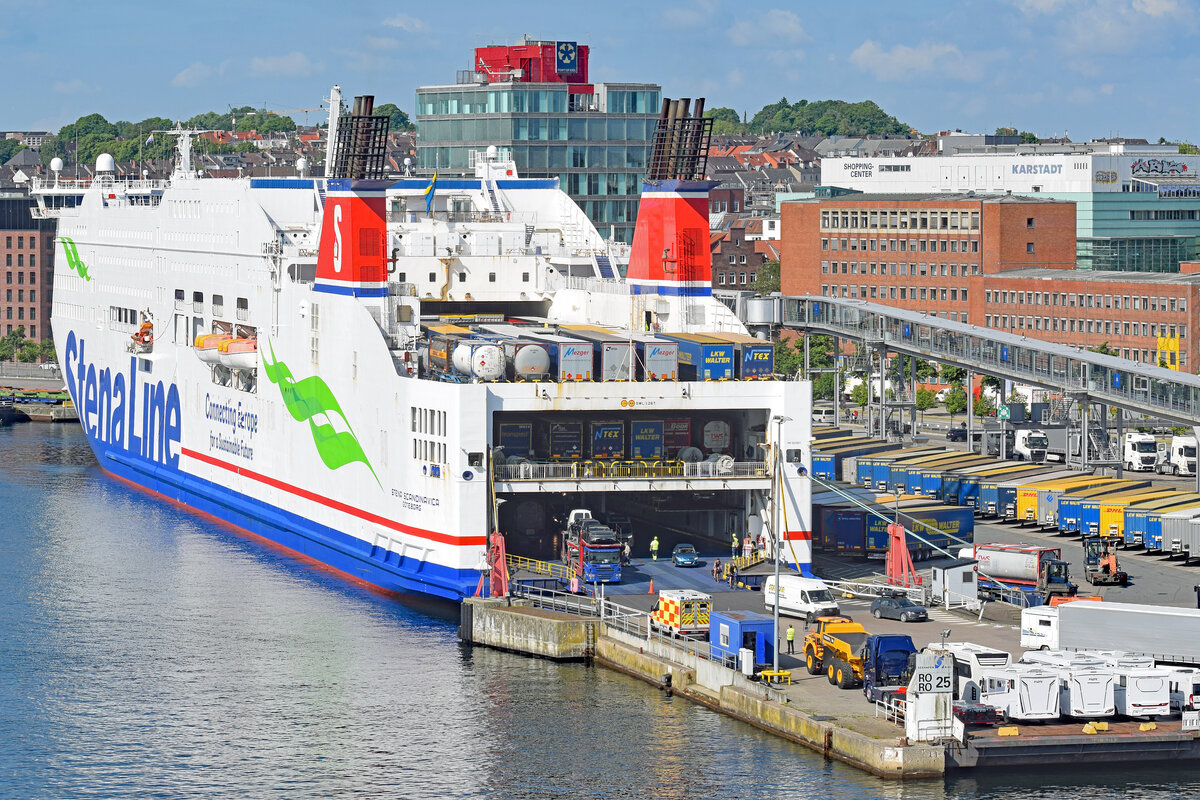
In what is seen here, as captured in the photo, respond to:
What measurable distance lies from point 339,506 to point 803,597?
70.0 feet

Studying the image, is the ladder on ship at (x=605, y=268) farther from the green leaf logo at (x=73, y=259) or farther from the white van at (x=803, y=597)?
the green leaf logo at (x=73, y=259)

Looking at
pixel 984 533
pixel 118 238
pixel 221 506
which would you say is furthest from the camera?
pixel 118 238

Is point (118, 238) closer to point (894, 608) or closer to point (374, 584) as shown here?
point (374, 584)

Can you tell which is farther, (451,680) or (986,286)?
(986,286)

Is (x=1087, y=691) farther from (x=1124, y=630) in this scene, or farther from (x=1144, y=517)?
(x=1144, y=517)

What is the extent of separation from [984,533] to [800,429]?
17.7 m

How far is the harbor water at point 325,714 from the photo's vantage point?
48.8m

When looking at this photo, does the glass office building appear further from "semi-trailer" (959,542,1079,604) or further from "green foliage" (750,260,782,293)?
"semi-trailer" (959,542,1079,604)

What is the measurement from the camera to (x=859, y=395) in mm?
134375

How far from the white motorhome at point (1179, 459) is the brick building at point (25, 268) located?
109 metres

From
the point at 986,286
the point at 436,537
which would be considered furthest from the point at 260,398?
the point at 986,286

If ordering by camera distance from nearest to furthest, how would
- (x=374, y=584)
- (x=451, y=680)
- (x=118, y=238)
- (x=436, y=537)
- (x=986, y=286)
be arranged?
(x=451, y=680), (x=436, y=537), (x=374, y=584), (x=118, y=238), (x=986, y=286)

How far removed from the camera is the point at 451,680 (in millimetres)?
59000

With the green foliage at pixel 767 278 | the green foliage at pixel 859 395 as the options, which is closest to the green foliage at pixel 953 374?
the green foliage at pixel 859 395
